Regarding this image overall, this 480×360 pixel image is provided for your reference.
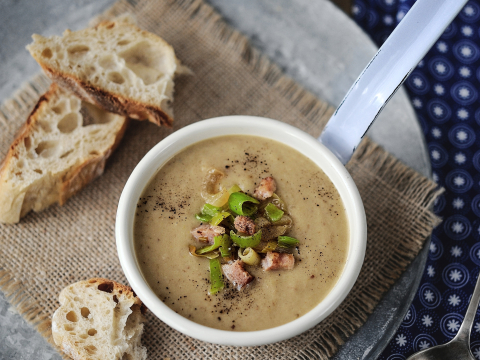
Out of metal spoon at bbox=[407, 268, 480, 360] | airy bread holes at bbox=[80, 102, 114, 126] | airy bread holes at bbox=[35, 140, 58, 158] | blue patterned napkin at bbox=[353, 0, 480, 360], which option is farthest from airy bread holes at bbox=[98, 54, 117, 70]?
metal spoon at bbox=[407, 268, 480, 360]

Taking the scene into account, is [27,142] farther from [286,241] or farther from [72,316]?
[286,241]

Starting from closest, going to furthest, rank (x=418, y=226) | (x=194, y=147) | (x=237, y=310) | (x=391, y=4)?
1. (x=237, y=310)
2. (x=194, y=147)
3. (x=418, y=226)
4. (x=391, y=4)

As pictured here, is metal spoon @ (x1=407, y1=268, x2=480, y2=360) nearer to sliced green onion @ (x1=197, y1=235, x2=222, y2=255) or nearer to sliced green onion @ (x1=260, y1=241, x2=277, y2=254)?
sliced green onion @ (x1=260, y1=241, x2=277, y2=254)

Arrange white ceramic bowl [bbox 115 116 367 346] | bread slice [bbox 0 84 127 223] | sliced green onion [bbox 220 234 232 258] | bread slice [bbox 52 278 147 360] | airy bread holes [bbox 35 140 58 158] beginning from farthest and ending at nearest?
airy bread holes [bbox 35 140 58 158], bread slice [bbox 0 84 127 223], bread slice [bbox 52 278 147 360], sliced green onion [bbox 220 234 232 258], white ceramic bowl [bbox 115 116 367 346]

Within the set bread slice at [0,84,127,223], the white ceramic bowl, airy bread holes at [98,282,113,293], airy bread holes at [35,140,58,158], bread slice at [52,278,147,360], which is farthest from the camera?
airy bread holes at [35,140,58,158]

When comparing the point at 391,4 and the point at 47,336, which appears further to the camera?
the point at 391,4

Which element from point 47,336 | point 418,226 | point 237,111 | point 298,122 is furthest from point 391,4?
point 47,336

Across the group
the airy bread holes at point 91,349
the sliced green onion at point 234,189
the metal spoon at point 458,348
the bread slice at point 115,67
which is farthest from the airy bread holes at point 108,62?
the metal spoon at point 458,348

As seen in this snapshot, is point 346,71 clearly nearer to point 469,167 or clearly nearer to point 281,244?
point 469,167
